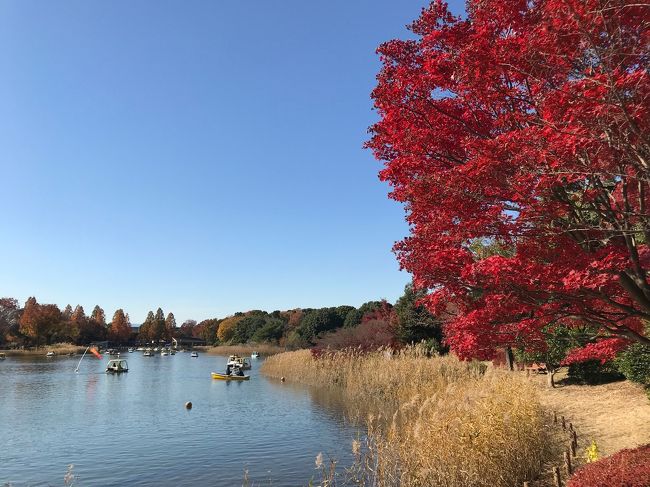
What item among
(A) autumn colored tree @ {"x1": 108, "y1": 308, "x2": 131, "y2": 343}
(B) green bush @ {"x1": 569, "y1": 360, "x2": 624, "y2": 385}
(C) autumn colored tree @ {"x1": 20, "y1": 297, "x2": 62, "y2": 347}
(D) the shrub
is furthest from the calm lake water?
(A) autumn colored tree @ {"x1": 108, "y1": 308, "x2": 131, "y2": 343}

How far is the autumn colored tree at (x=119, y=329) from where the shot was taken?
118 m

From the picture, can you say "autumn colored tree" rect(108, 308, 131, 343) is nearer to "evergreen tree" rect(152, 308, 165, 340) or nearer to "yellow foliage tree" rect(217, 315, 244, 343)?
"evergreen tree" rect(152, 308, 165, 340)

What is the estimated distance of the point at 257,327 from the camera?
100750 millimetres

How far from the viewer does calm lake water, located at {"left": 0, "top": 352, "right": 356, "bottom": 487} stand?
13008 millimetres

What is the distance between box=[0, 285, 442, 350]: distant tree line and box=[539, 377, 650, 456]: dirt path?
1422 cm

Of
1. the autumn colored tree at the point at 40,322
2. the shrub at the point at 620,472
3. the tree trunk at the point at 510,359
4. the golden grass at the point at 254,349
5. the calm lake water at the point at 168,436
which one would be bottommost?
the golden grass at the point at 254,349

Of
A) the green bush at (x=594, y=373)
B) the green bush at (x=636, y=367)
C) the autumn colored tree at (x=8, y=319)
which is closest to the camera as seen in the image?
the green bush at (x=636, y=367)

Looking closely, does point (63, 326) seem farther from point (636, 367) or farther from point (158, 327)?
point (636, 367)

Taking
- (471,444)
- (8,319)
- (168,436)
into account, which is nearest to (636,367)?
(471,444)

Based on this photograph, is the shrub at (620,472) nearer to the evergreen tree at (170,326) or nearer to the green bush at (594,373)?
the green bush at (594,373)

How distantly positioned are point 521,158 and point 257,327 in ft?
325

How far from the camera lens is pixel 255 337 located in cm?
9300

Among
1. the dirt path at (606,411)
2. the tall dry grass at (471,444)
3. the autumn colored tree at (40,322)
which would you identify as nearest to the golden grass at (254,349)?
the autumn colored tree at (40,322)

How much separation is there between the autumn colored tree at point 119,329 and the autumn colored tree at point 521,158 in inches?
4942
